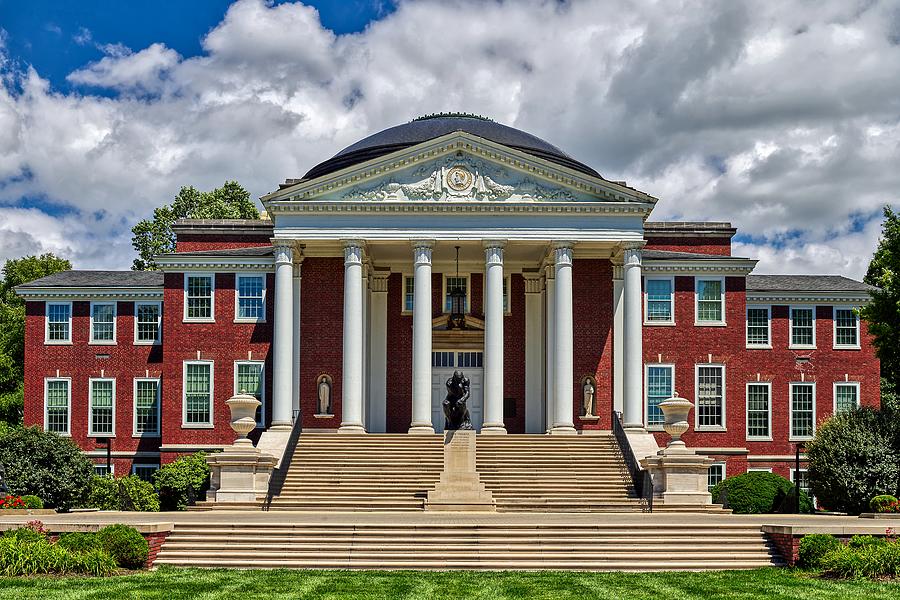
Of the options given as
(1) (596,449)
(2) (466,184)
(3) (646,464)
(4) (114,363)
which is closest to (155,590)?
(3) (646,464)

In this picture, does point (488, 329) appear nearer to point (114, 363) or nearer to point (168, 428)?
point (168, 428)

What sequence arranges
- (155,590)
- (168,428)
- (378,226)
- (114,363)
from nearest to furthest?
(155,590) → (378,226) → (168,428) → (114,363)

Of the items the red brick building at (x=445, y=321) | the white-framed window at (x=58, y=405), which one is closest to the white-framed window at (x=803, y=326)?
the red brick building at (x=445, y=321)

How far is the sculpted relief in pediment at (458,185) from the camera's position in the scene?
45.3 m

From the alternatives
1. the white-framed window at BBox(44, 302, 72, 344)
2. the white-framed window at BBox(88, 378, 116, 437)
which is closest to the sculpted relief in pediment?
the white-framed window at BBox(88, 378, 116, 437)

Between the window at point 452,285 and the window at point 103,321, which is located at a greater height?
the window at point 452,285

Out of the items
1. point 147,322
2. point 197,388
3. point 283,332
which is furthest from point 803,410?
point 147,322

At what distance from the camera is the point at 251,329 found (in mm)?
49000

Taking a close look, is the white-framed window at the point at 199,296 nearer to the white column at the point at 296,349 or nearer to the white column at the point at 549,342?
the white column at the point at 296,349

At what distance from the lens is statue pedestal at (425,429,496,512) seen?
35062 millimetres

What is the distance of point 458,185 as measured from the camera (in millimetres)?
45469

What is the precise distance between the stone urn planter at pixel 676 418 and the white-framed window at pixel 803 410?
1510 cm

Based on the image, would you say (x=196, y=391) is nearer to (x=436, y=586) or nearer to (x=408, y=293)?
(x=408, y=293)

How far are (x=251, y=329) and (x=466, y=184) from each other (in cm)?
1099
